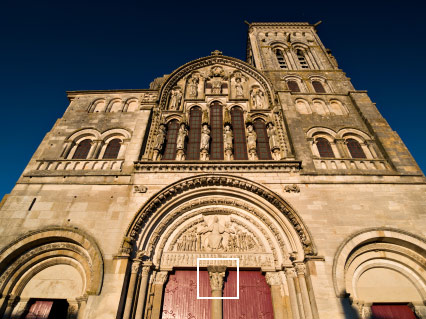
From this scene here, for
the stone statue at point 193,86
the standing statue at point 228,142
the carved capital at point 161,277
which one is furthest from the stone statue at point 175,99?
the carved capital at point 161,277

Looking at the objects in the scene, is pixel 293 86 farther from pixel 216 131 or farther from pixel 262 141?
pixel 216 131

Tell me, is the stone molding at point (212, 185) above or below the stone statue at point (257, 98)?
below

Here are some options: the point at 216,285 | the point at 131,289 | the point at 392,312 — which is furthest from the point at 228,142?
the point at 392,312

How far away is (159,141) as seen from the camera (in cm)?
1162

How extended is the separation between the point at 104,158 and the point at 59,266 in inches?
182

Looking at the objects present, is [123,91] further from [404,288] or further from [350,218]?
[404,288]

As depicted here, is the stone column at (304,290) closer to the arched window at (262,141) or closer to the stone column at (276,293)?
the stone column at (276,293)

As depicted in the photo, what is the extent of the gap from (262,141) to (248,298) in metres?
6.89

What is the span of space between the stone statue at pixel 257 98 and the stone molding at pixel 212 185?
5.58m

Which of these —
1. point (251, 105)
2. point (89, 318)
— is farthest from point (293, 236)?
point (251, 105)

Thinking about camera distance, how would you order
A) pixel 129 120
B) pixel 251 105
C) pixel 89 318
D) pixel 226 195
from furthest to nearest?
pixel 251 105 → pixel 129 120 → pixel 226 195 → pixel 89 318

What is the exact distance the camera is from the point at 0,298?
760 centimetres

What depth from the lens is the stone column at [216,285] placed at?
770cm

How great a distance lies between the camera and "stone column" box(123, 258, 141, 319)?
7.17m
